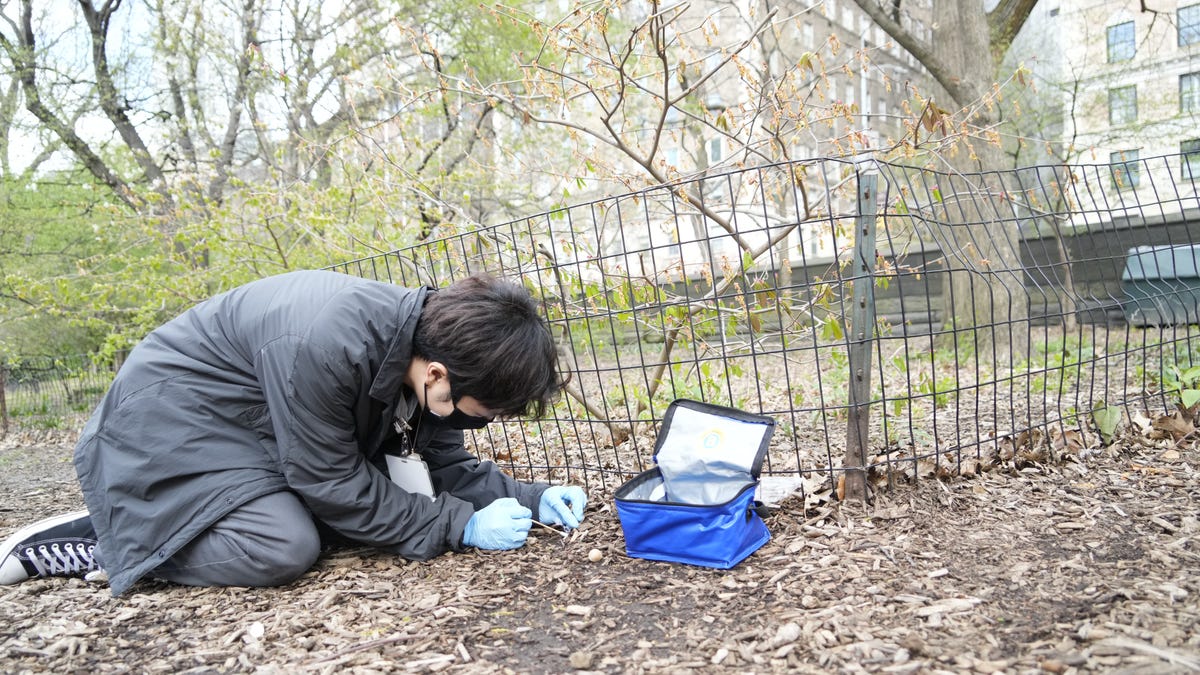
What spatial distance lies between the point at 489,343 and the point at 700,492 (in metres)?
0.77

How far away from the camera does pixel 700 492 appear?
224 cm

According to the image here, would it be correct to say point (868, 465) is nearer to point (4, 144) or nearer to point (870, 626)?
point (870, 626)

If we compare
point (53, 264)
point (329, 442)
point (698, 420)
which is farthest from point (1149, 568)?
point (53, 264)

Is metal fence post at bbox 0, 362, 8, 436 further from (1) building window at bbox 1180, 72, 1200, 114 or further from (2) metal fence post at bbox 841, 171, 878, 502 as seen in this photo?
(1) building window at bbox 1180, 72, 1200, 114

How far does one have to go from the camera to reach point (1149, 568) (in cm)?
179

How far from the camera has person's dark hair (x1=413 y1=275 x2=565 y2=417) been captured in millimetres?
1963

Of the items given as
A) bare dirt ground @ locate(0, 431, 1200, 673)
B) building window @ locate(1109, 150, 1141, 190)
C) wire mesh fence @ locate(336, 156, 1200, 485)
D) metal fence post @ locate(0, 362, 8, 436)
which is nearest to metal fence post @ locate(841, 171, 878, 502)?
wire mesh fence @ locate(336, 156, 1200, 485)

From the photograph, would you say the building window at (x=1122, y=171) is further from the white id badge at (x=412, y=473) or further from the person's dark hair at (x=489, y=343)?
the white id badge at (x=412, y=473)

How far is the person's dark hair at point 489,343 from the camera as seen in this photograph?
6.44 ft

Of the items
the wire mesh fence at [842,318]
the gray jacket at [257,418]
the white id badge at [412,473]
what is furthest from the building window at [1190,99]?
the gray jacket at [257,418]

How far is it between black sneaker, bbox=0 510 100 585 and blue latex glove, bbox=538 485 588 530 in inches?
52.9

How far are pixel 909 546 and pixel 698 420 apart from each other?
0.66m

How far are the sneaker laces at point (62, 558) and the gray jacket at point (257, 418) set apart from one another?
27 centimetres

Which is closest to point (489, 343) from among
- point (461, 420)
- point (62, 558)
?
point (461, 420)
